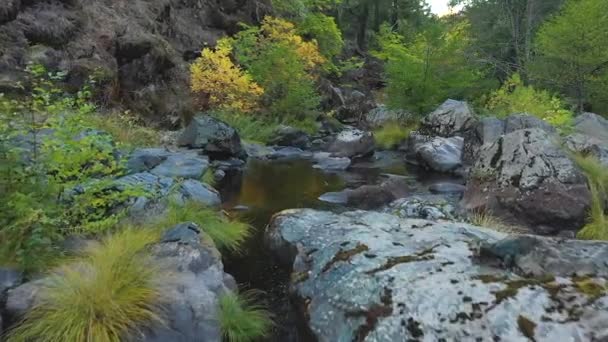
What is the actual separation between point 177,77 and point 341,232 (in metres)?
12.1

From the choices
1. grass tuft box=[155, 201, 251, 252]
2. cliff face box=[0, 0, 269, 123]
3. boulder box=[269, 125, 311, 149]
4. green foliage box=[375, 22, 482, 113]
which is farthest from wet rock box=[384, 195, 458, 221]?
green foliage box=[375, 22, 482, 113]

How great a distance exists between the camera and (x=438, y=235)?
438cm

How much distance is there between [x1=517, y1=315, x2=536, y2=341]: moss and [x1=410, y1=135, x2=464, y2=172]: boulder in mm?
8421

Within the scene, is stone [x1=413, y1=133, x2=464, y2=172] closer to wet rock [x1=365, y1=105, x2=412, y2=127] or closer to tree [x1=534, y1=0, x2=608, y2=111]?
wet rock [x1=365, y1=105, x2=412, y2=127]

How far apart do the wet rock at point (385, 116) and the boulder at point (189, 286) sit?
14.6 m

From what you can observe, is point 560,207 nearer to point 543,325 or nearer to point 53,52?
point 543,325

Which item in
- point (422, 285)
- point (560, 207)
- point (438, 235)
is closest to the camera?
point (422, 285)

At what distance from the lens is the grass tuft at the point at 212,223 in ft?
16.4

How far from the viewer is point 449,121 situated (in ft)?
45.8

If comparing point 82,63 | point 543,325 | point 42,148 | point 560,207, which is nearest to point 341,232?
point 543,325

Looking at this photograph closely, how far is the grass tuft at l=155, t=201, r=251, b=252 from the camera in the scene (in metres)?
5.00

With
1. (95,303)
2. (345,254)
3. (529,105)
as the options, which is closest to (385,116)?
(529,105)

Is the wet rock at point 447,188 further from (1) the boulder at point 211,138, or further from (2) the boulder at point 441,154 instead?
(1) the boulder at point 211,138

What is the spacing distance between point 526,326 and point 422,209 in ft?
13.2
